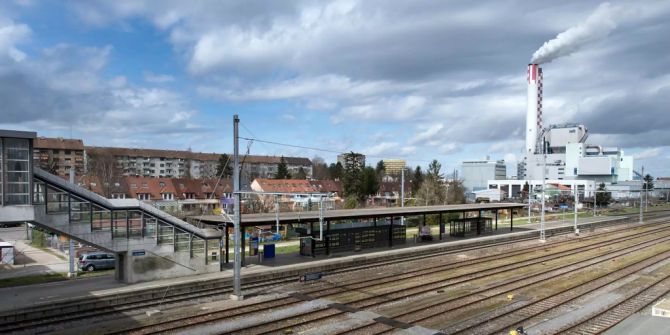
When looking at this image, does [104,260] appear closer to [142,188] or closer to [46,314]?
[46,314]

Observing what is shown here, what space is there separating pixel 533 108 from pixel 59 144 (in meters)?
117

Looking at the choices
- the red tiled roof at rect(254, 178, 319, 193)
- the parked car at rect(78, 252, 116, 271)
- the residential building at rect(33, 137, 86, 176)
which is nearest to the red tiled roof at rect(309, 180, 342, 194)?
the red tiled roof at rect(254, 178, 319, 193)

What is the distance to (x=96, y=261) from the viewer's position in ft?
96.8

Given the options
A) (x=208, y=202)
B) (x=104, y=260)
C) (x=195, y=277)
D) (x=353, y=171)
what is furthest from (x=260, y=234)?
(x=353, y=171)

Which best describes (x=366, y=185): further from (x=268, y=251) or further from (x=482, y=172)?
(x=482, y=172)

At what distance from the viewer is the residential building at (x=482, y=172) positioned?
166500 millimetres

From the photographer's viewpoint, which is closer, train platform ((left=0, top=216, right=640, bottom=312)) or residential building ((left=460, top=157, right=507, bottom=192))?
train platform ((left=0, top=216, right=640, bottom=312))

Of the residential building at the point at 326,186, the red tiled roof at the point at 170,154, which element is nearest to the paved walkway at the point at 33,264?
the residential building at the point at 326,186

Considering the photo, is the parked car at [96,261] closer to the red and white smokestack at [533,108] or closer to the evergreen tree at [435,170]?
the evergreen tree at [435,170]

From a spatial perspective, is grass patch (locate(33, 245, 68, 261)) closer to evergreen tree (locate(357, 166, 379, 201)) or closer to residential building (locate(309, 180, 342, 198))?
evergreen tree (locate(357, 166, 379, 201))

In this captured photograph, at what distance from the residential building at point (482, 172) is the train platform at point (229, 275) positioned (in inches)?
5187

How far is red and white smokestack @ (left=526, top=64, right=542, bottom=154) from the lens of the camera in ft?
389

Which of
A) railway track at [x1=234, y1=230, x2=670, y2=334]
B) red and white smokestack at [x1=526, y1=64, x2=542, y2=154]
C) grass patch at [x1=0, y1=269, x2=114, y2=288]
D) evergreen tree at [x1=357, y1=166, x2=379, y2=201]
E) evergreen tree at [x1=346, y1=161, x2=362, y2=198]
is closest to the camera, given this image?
railway track at [x1=234, y1=230, x2=670, y2=334]

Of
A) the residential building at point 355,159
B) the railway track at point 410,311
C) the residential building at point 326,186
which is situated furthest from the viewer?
the residential building at point 355,159
